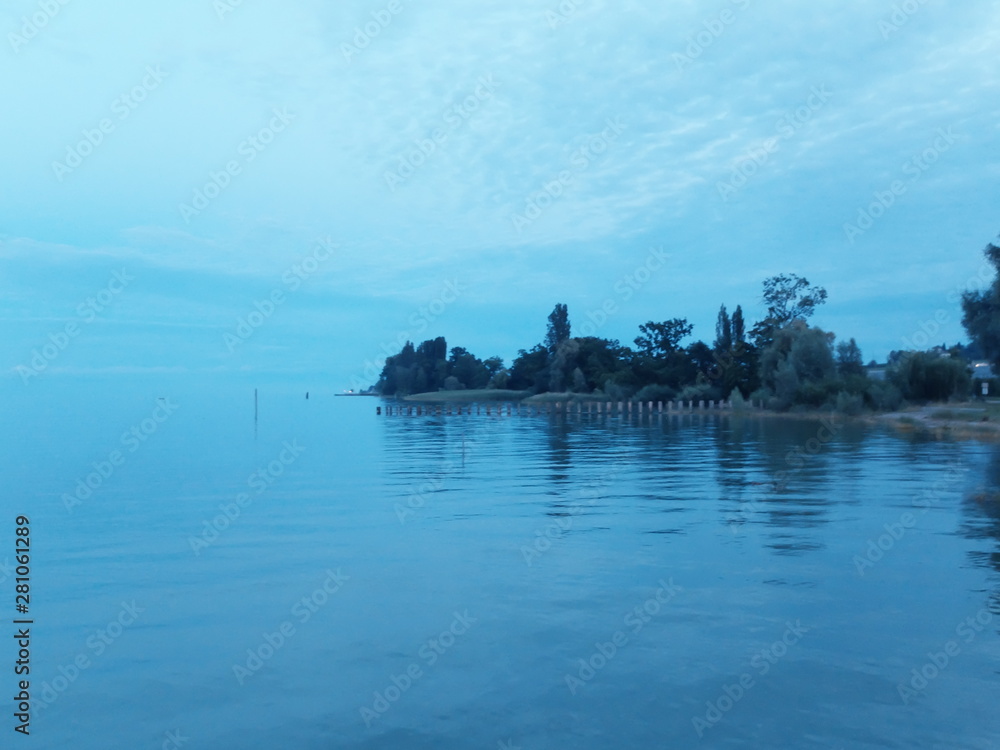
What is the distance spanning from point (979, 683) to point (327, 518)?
16.1m

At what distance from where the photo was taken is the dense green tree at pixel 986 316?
4797 cm

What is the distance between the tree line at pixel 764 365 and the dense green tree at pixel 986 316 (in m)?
0.07

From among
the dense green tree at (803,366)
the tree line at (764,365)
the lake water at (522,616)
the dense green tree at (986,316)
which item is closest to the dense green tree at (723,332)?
the tree line at (764,365)

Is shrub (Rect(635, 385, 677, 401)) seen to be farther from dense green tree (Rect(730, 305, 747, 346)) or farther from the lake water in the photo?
the lake water

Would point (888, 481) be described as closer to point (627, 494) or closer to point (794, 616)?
point (627, 494)

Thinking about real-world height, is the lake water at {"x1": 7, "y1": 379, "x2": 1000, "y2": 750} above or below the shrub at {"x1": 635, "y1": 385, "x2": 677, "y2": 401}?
below

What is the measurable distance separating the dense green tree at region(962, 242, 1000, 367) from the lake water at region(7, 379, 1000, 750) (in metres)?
24.8

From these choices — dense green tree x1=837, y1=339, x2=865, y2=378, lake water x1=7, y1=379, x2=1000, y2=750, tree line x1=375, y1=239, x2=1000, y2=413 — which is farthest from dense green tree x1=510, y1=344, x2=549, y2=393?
lake water x1=7, y1=379, x2=1000, y2=750

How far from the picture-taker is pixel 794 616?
38.5 feet

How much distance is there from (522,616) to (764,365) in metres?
72.9

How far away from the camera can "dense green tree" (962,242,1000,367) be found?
4797cm

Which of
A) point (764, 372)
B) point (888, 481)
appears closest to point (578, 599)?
point (888, 481)

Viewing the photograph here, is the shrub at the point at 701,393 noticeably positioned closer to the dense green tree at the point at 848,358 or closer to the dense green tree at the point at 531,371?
the dense green tree at the point at 848,358

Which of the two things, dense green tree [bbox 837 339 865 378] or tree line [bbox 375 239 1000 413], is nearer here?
tree line [bbox 375 239 1000 413]
